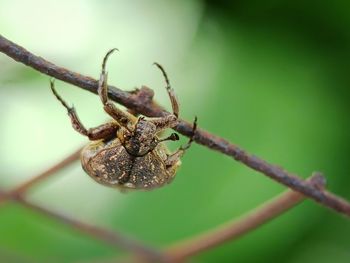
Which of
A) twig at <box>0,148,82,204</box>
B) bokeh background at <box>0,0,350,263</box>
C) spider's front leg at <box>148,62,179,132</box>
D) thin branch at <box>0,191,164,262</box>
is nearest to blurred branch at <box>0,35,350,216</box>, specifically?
spider's front leg at <box>148,62,179,132</box>

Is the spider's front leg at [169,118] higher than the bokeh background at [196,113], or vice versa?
the spider's front leg at [169,118]

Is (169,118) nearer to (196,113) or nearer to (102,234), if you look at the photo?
(102,234)

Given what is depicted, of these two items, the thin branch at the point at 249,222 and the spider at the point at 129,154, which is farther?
the thin branch at the point at 249,222

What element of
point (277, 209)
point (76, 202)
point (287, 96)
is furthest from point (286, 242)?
point (277, 209)

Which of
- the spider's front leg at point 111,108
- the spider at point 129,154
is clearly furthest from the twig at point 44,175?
the spider's front leg at point 111,108

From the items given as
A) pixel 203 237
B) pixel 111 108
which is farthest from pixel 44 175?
pixel 111 108

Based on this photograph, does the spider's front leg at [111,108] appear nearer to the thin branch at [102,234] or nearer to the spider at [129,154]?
the spider at [129,154]
